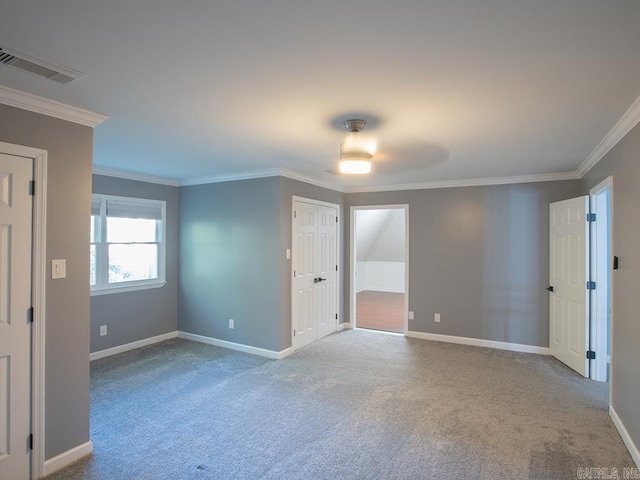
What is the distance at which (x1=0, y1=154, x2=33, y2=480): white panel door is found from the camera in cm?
220

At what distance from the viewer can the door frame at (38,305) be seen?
232 centimetres

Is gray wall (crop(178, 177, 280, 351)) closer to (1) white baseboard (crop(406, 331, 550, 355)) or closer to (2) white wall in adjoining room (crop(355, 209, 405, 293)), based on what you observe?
(1) white baseboard (crop(406, 331, 550, 355))

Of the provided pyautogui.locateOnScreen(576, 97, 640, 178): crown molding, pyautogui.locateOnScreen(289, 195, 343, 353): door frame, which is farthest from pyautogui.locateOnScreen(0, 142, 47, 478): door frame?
pyautogui.locateOnScreen(576, 97, 640, 178): crown molding

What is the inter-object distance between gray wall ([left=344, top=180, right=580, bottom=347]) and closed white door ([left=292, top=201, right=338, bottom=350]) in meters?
1.19

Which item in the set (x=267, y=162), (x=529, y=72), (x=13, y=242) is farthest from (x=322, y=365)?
(x=529, y=72)

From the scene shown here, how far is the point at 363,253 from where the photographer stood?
10.3 m

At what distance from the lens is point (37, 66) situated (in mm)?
1888

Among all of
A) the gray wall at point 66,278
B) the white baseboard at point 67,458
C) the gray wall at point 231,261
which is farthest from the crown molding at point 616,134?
the white baseboard at point 67,458

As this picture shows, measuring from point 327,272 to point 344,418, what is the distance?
278cm

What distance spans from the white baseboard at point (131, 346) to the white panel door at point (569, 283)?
5205 millimetres

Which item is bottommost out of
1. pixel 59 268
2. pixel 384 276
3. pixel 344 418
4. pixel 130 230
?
pixel 344 418

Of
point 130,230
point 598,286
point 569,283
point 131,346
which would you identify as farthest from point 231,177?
point 598,286

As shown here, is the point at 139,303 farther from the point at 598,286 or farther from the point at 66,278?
the point at 598,286

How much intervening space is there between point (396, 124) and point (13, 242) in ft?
8.66
